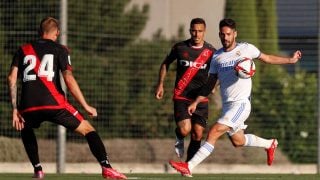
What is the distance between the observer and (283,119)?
23062mm

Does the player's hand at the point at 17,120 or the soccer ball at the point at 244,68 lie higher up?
the soccer ball at the point at 244,68

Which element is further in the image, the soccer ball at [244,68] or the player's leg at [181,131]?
the player's leg at [181,131]

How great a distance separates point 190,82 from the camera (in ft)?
55.9

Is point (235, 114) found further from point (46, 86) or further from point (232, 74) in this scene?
point (46, 86)

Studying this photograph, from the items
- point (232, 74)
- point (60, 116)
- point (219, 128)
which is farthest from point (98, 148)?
point (232, 74)

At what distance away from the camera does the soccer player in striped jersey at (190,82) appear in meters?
17.0

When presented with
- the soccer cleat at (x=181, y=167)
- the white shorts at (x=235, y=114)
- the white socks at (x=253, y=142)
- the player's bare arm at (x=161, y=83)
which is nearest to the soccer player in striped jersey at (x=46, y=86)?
the soccer cleat at (x=181, y=167)

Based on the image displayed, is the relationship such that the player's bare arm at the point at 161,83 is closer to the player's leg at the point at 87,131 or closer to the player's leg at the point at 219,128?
the player's leg at the point at 219,128

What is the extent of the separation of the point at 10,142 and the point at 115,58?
265 centimetres

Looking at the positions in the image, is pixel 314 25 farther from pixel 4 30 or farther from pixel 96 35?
pixel 4 30

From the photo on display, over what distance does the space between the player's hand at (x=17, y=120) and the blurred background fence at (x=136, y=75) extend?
22.6 feet

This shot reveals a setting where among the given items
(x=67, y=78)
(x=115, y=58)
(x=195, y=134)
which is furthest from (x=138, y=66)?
(x=67, y=78)

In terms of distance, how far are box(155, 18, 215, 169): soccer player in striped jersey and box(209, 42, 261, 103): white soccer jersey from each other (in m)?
1.66

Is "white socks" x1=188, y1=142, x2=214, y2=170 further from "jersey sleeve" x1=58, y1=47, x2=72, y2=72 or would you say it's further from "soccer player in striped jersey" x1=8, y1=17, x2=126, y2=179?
"jersey sleeve" x1=58, y1=47, x2=72, y2=72
